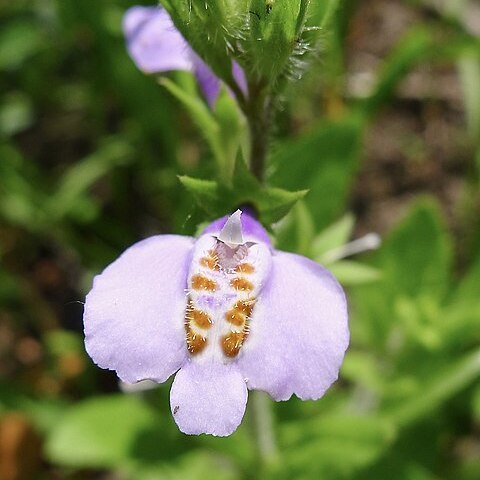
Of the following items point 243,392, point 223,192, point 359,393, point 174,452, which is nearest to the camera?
point 243,392

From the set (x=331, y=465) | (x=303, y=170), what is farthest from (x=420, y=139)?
(x=331, y=465)

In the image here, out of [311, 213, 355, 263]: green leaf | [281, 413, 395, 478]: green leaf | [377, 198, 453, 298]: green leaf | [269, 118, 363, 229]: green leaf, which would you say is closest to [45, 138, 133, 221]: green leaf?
[269, 118, 363, 229]: green leaf

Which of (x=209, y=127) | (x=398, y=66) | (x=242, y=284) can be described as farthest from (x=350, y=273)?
(x=398, y=66)

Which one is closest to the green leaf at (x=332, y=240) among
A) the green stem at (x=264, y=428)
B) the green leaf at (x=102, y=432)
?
the green stem at (x=264, y=428)

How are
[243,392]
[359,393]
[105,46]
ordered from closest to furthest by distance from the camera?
1. [243,392]
2. [359,393]
3. [105,46]

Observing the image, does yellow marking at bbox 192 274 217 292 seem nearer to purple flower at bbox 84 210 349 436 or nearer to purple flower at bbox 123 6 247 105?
purple flower at bbox 84 210 349 436

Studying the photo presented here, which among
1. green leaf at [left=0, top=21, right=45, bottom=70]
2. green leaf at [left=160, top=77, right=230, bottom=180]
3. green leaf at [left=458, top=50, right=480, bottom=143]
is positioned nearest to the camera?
green leaf at [left=160, top=77, right=230, bottom=180]

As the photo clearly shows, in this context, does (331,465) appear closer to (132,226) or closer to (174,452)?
(174,452)
